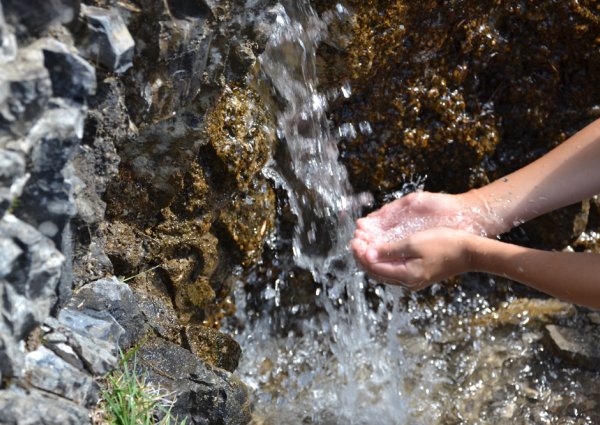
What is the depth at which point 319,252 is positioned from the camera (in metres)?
3.45

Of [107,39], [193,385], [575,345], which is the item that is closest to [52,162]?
[107,39]

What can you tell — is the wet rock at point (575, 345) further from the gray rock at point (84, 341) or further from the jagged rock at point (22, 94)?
the jagged rock at point (22, 94)

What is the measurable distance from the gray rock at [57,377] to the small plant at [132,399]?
0.12 m

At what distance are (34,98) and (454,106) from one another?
2141 mm

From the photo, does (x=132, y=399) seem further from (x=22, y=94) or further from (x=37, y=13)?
(x=37, y=13)

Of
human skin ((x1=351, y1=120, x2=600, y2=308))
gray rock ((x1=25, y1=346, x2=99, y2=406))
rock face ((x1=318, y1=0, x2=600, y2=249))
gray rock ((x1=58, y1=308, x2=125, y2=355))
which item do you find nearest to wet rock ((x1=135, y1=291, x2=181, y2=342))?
gray rock ((x1=58, y1=308, x2=125, y2=355))

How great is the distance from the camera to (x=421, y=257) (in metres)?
2.64

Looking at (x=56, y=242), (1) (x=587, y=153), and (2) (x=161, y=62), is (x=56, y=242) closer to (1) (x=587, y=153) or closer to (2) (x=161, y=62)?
(2) (x=161, y=62)

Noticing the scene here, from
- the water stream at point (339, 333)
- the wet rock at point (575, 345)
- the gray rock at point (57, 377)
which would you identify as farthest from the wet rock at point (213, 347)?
the wet rock at point (575, 345)

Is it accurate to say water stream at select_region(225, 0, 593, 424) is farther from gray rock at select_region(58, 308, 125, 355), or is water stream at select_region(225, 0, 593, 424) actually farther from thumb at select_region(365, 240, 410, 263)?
gray rock at select_region(58, 308, 125, 355)

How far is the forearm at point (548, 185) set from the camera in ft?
9.07

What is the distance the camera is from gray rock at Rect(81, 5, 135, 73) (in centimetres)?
196

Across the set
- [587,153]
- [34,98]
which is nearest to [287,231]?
[587,153]

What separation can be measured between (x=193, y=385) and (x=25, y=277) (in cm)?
79
